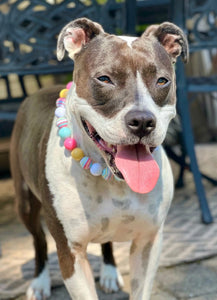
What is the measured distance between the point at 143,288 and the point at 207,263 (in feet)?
3.17

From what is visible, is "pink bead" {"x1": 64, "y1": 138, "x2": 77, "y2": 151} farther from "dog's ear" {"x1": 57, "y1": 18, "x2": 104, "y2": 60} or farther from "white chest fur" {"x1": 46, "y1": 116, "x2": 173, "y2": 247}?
"dog's ear" {"x1": 57, "y1": 18, "x2": 104, "y2": 60}

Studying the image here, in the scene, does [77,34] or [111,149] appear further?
[77,34]

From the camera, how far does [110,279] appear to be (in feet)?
10.4

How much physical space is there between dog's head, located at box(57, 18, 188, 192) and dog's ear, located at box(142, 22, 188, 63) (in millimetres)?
73

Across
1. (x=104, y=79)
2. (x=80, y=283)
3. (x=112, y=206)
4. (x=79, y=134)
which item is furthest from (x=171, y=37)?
(x=80, y=283)

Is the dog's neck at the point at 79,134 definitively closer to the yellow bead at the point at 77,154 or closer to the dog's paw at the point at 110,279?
the yellow bead at the point at 77,154

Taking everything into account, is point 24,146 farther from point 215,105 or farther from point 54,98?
point 215,105

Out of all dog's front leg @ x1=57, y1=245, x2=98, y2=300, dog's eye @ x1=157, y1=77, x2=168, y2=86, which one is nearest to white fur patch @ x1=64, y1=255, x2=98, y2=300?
dog's front leg @ x1=57, y1=245, x2=98, y2=300

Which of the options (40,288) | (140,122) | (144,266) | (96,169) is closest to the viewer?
(140,122)

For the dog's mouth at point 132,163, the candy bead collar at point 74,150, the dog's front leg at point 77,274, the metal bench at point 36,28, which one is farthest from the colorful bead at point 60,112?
the metal bench at point 36,28

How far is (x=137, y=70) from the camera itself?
7.16 ft

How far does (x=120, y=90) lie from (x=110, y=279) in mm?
1450

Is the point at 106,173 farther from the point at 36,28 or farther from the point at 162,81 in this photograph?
the point at 36,28

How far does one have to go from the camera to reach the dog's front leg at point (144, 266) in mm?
2547
